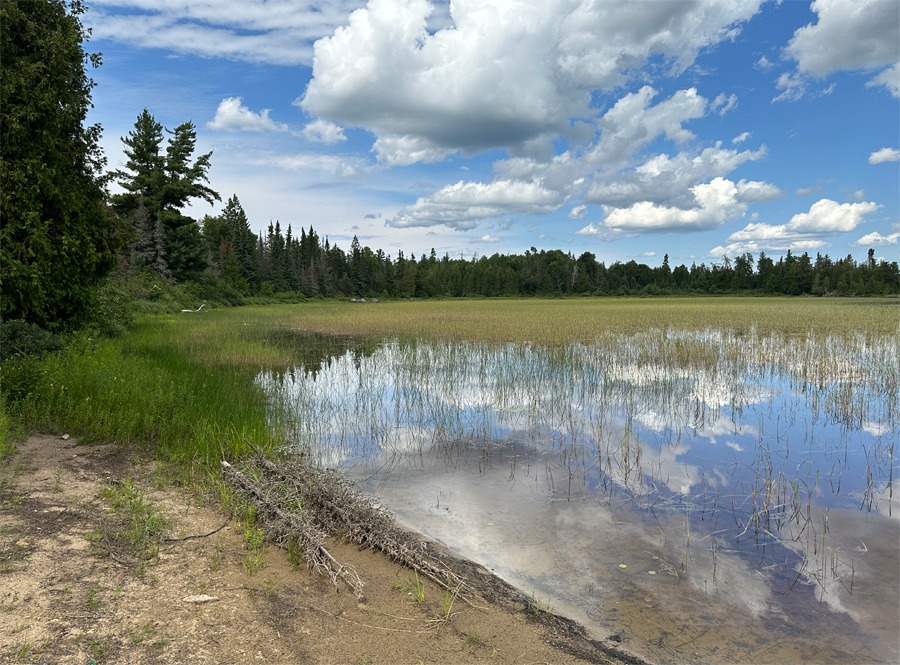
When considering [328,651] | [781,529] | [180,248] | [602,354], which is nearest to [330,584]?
[328,651]

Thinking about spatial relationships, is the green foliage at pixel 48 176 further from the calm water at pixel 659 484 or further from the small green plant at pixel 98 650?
the small green plant at pixel 98 650

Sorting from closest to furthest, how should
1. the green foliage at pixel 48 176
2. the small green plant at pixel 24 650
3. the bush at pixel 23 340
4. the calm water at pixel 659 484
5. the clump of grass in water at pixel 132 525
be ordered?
the small green plant at pixel 24 650
the calm water at pixel 659 484
the clump of grass in water at pixel 132 525
the bush at pixel 23 340
the green foliage at pixel 48 176

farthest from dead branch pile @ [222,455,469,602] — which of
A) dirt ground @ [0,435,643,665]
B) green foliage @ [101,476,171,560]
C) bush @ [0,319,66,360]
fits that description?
bush @ [0,319,66,360]

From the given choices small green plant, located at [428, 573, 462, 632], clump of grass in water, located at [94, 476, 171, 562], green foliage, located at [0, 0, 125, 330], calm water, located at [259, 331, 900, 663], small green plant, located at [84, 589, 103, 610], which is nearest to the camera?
small green plant, located at [84, 589, 103, 610]

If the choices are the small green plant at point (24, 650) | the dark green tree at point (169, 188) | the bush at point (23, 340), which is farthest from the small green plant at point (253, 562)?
the dark green tree at point (169, 188)

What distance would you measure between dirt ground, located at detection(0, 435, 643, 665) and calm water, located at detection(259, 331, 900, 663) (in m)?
0.68

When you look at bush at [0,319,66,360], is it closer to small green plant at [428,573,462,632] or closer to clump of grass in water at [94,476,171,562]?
clump of grass in water at [94,476,171,562]

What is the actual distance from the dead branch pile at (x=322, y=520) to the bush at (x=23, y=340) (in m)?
6.29

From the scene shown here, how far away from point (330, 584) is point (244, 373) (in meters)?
10.7

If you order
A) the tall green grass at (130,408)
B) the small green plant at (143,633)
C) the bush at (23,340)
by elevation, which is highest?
the bush at (23,340)

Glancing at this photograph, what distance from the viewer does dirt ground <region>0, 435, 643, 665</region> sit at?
3.23 m

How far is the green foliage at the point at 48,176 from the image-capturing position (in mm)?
10078

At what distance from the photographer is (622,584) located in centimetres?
451

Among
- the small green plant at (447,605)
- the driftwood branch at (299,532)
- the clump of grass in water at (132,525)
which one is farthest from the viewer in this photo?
the clump of grass in water at (132,525)
